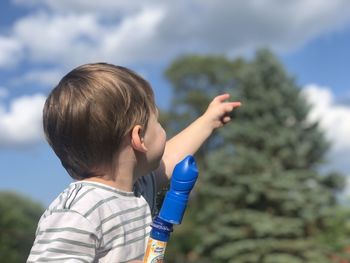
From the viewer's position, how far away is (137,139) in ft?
5.53

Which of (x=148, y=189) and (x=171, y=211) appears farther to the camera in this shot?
(x=148, y=189)

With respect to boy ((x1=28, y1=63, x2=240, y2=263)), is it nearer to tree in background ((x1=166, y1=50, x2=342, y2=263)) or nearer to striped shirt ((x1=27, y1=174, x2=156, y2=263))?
striped shirt ((x1=27, y1=174, x2=156, y2=263))

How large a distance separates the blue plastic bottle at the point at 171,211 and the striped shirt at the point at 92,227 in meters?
0.15

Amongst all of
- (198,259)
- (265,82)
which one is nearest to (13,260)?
(198,259)

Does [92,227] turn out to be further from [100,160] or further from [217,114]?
[217,114]

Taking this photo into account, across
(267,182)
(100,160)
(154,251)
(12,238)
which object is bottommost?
(154,251)

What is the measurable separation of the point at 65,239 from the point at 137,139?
0.33m

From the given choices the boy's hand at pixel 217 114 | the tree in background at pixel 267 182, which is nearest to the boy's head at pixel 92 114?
the boy's hand at pixel 217 114

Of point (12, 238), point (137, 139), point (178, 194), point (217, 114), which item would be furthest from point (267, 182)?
point (178, 194)

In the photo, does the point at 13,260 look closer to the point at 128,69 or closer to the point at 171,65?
the point at 128,69

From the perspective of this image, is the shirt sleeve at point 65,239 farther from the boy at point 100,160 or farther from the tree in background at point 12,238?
the tree in background at point 12,238

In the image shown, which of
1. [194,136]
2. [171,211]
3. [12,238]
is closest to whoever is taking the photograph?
[171,211]

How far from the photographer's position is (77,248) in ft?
5.06

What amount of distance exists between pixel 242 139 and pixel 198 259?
9.24 ft
